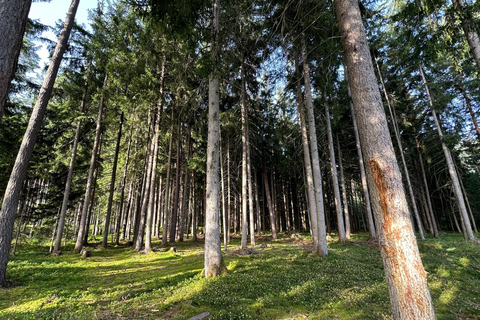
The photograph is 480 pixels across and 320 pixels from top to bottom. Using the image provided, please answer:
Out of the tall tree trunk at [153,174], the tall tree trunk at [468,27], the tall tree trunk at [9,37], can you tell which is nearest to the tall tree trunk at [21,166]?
the tall tree trunk at [153,174]

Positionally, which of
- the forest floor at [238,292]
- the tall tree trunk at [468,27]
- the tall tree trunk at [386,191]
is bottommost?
the forest floor at [238,292]

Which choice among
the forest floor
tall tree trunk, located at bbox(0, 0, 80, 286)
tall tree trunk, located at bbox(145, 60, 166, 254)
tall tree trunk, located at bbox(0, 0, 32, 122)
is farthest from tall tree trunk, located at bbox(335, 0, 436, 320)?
tall tree trunk, located at bbox(145, 60, 166, 254)

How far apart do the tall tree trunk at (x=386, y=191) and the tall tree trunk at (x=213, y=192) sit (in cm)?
445

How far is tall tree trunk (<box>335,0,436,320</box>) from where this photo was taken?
9.52 feet

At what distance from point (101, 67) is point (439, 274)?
822 inches

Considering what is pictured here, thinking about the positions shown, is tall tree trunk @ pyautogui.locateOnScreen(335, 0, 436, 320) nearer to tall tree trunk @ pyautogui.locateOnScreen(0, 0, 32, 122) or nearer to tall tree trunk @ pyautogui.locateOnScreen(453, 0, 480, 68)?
tall tree trunk @ pyautogui.locateOnScreen(0, 0, 32, 122)

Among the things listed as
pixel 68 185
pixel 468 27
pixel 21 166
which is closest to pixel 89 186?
pixel 68 185

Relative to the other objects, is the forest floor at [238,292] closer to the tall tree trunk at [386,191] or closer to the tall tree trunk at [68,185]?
the tall tree trunk at [386,191]

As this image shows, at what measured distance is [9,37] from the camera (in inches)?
90.7

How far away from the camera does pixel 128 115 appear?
1742cm

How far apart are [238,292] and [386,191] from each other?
4088 millimetres

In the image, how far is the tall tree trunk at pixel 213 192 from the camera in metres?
6.57

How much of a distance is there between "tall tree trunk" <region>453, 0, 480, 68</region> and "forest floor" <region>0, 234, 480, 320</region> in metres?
8.16

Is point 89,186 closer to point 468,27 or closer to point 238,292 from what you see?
point 238,292
